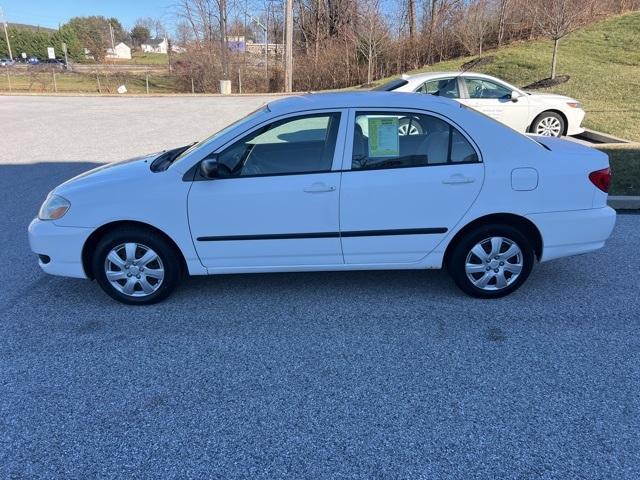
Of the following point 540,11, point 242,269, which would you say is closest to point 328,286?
point 242,269

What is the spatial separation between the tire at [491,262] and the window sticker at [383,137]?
2.97ft

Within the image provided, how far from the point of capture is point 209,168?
3.70 metres

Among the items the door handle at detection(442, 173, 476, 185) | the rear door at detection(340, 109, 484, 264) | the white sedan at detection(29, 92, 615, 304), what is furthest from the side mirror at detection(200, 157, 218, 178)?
the door handle at detection(442, 173, 476, 185)

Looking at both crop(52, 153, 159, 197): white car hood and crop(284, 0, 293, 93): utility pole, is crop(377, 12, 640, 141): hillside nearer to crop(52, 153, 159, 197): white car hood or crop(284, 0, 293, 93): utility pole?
crop(284, 0, 293, 93): utility pole

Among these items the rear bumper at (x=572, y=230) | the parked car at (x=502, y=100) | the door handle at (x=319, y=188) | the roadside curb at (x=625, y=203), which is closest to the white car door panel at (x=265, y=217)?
the door handle at (x=319, y=188)

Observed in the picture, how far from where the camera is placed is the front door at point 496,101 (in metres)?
9.88

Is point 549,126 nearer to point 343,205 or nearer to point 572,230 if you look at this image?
point 572,230

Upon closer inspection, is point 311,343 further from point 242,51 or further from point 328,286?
point 242,51

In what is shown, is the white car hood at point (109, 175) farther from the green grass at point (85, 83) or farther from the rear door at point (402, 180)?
the green grass at point (85, 83)

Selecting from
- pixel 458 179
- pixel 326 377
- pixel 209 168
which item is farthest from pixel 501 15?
pixel 326 377

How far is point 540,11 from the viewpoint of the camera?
798 inches

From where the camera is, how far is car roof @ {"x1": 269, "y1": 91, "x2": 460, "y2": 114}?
3912mm

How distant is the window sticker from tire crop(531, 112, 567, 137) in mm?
7568

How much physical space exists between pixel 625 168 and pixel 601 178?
4.42m
